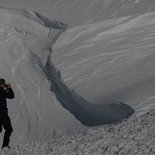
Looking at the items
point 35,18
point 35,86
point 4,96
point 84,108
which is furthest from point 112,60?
point 4,96

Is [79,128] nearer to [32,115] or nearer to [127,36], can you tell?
[32,115]

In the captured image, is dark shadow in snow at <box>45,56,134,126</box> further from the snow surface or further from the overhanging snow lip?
the overhanging snow lip

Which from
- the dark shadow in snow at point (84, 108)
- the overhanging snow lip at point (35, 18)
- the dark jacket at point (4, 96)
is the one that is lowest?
the dark shadow in snow at point (84, 108)

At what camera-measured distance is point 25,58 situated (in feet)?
53.8

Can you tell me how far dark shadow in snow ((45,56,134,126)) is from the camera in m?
16.6

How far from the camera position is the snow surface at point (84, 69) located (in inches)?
343

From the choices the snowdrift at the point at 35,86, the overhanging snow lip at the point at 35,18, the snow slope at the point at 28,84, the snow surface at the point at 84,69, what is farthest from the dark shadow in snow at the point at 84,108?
the overhanging snow lip at the point at 35,18

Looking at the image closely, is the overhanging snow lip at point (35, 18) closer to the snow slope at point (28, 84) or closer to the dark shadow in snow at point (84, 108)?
the snow slope at point (28, 84)

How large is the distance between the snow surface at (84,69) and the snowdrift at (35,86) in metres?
0.03

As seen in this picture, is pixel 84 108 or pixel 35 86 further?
pixel 84 108

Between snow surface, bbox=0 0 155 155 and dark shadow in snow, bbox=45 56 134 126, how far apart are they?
0.22 m

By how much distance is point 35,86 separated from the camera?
16078 mm

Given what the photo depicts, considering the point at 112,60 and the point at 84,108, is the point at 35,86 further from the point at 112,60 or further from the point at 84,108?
the point at 112,60

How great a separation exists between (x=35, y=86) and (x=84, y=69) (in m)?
7.25
